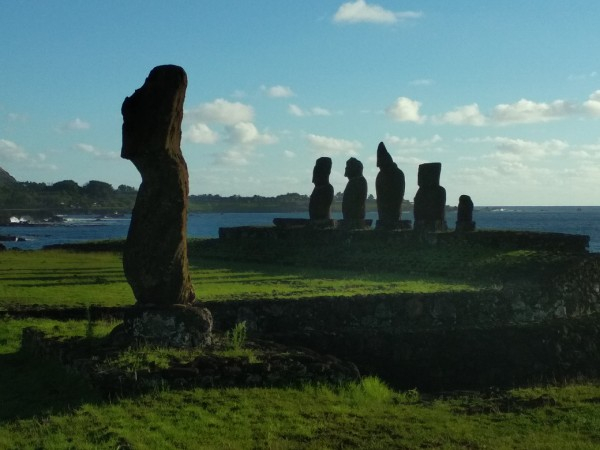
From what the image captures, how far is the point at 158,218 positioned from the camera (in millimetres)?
12250

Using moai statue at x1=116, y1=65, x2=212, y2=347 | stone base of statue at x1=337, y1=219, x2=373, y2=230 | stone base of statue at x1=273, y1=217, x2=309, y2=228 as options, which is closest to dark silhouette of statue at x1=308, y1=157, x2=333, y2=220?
stone base of statue at x1=273, y1=217, x2=309, y2=228

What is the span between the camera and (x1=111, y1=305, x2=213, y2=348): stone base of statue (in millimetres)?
12008

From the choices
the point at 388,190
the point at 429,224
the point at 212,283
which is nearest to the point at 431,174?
the point at 429,224

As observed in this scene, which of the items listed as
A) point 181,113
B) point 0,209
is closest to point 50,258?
point 181,113

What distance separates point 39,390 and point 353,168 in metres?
26.6

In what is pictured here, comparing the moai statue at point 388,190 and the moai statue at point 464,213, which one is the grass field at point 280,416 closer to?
the moai statue at point 464,213

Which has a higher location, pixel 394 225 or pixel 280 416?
pixel 394 225

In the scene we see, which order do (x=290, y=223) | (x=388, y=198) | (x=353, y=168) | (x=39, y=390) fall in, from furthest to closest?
(x=290, y=223) → (x=353, y=168) → (x=388, y=198) → (x=39, y=390)

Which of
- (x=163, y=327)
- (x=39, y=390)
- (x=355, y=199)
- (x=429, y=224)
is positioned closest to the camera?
(x=39, y=390)

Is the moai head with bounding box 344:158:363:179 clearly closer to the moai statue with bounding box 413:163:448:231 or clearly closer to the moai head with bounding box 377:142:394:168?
the moai head with bounding box 377:142:394:168

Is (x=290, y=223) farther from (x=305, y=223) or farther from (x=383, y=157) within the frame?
(x=383, y=157)

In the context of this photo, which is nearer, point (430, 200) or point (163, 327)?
point (163, 327)

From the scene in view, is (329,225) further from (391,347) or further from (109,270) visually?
(391,347)

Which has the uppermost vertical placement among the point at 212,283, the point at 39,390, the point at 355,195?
the point at 355,195
